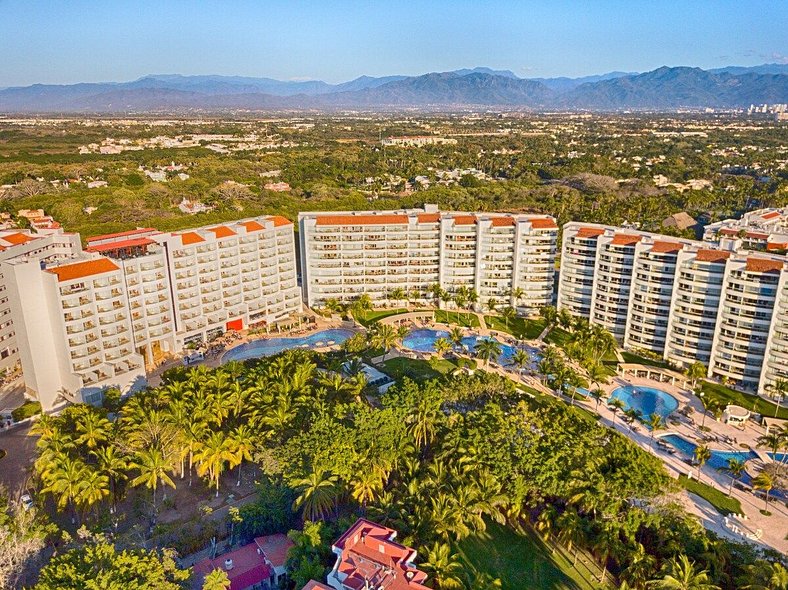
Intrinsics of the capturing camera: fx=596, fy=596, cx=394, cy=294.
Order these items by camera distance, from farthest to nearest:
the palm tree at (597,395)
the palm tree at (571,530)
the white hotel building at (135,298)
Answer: the palm tree at (597,395) < the white hotel building at (135,298) < the palm tree at (571,530)

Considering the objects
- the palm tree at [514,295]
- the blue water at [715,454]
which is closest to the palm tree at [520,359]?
the blue water at [715,454]

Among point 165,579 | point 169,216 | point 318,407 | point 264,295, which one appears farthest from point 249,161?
point 165,579

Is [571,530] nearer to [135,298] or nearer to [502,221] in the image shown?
[135,298]

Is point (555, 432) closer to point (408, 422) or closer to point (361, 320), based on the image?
point (408, 422)

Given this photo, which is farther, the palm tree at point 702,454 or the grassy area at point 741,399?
the grassy area at point 741,399

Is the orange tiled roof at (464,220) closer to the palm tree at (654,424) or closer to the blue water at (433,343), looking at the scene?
the blue water at (433,343)

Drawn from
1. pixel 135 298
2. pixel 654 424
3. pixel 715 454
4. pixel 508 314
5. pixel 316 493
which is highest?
pixel 135 298

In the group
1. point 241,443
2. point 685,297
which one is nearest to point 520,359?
point 685,297
